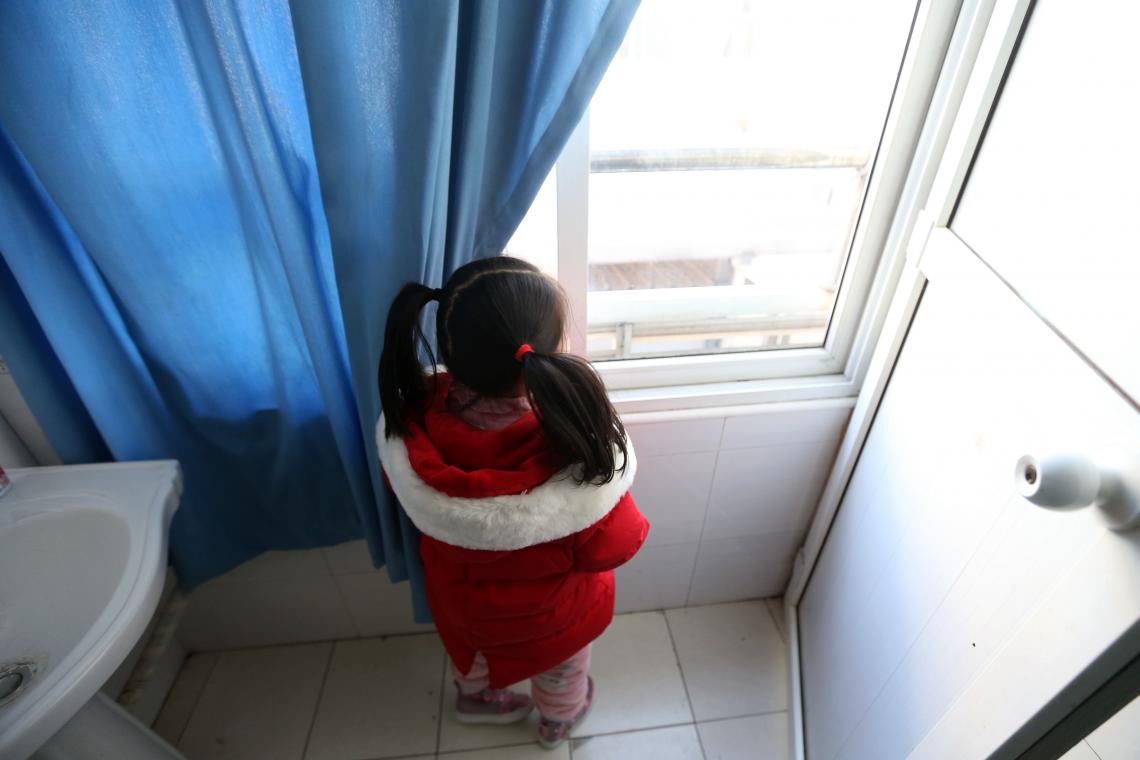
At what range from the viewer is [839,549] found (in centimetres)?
126

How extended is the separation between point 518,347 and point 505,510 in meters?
0.21

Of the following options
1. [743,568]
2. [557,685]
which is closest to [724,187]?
[743,568]

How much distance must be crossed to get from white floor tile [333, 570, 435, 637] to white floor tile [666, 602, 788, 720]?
2.16 ft

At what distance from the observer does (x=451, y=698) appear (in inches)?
55.9

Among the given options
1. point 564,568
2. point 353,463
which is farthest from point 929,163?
point 353,463

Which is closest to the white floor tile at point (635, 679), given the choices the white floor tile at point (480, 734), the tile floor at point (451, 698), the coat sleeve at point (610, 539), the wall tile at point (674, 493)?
the tile floor at point (451, 698)

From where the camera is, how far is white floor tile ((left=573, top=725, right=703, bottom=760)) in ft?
4.31

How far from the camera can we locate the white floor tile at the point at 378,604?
142cm

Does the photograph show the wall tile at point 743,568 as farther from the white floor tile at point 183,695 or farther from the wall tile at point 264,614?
the white floor tile at point 183,695

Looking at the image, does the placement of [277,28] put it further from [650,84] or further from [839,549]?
[839,549]

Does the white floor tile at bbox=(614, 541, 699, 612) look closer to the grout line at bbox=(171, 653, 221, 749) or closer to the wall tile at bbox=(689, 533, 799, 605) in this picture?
the wall tile at bbox=(689, 533, 799, 605)

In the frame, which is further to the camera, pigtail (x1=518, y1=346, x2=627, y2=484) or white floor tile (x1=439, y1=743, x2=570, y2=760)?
white floor tile (x1=439, y1=743, x2=570, y2=760)

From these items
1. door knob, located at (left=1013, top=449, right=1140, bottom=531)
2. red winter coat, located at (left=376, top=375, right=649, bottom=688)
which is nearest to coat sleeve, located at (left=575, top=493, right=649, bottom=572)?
red winter coat, located at (left=376, top=375, right=649, bottom=688)

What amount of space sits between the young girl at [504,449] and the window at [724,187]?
325 millimetres
